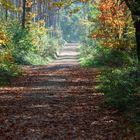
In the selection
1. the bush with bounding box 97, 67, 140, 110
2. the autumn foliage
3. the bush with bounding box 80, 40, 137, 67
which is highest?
the autumn foliage

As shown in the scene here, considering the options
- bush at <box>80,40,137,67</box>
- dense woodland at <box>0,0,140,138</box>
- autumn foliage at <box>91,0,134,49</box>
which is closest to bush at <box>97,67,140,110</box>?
dense woodland at <box>0,0,140,138</box>

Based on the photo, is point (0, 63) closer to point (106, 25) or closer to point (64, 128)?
point (106, 25)

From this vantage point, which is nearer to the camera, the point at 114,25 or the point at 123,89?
the point at 123,89

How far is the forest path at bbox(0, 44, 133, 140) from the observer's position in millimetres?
10109

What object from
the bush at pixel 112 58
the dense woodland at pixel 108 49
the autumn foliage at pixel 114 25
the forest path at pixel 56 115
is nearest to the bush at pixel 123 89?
the dense woodland at pixel 108 49

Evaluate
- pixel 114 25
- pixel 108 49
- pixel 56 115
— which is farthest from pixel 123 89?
pixel 108 49

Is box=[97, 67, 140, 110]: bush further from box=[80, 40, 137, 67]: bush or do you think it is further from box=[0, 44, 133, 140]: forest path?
box=[80, 40, 137, 67]: bush

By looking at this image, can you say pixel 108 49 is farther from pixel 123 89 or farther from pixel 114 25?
pixel 123 89

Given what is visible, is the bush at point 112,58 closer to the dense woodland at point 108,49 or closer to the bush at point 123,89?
the dense woodland at point 108,49

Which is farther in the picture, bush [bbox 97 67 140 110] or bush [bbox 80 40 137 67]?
bush [bbox 80 40 137 67]

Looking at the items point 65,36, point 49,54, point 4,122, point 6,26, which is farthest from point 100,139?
point 65,36

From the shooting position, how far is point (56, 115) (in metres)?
12.3

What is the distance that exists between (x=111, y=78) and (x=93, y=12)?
1983cm

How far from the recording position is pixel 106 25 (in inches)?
1244
